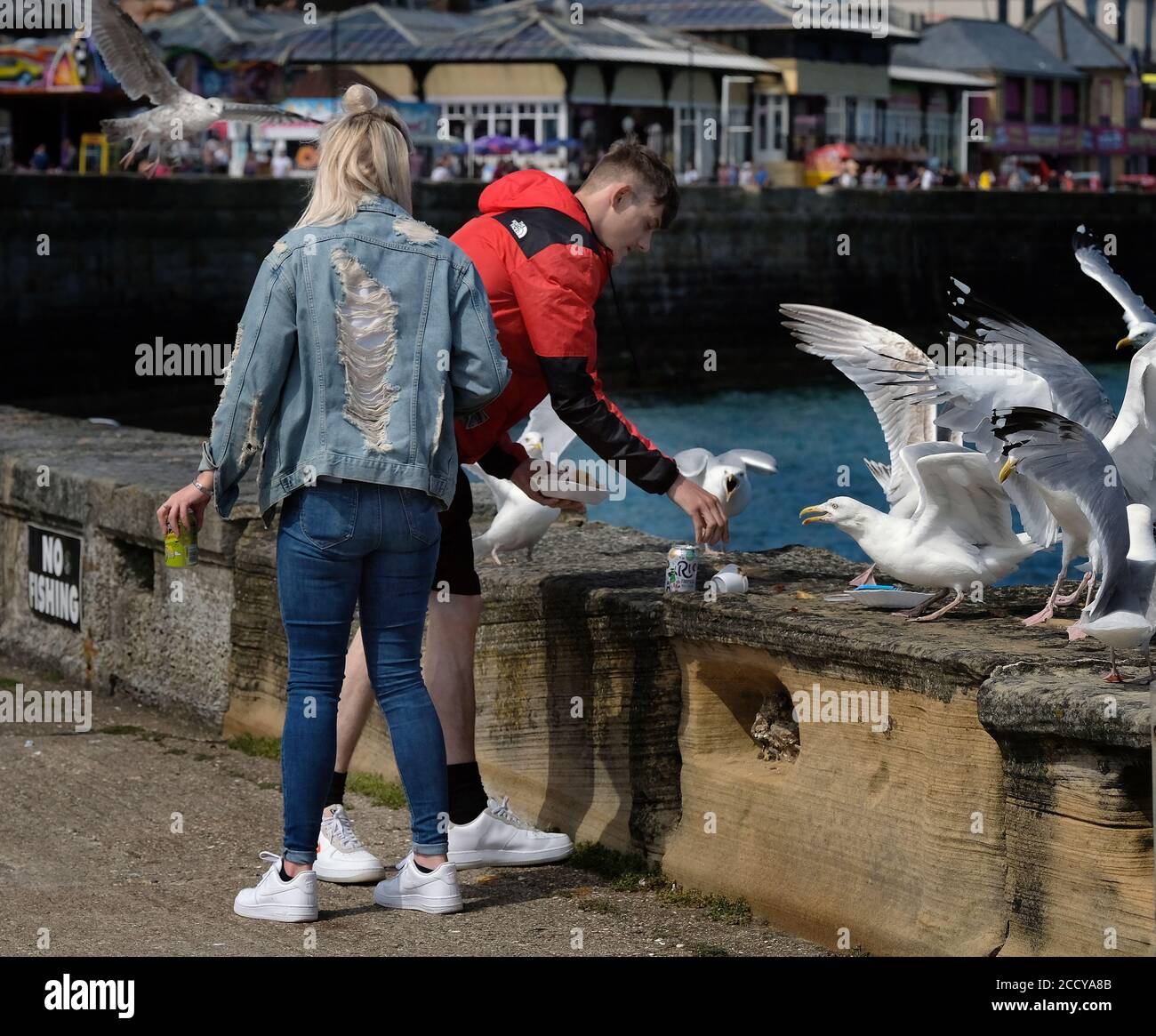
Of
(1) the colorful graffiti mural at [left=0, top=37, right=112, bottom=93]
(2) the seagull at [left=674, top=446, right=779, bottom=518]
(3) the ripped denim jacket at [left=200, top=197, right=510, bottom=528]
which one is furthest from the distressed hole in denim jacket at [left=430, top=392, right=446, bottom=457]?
(1) the colorful graffiti mural at [left=0, top=37, right=112, bottom=93]

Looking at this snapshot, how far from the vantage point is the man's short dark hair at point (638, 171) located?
472 cm

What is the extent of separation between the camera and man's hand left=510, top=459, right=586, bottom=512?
16.6 feet

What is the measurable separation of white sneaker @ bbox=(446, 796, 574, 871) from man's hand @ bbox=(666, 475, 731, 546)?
36.5 inches

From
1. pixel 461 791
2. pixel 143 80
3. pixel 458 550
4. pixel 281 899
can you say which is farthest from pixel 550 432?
pixel 143 80

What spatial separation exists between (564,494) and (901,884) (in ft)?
5.59

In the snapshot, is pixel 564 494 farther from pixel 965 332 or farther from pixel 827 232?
pixel 827 232

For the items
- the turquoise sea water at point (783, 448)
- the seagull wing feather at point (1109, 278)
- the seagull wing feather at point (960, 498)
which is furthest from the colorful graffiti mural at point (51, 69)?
the seagull wing feather at point (960, 498)

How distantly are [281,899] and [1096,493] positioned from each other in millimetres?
2133

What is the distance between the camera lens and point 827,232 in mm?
41812

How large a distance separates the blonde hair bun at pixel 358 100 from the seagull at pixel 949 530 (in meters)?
1.68

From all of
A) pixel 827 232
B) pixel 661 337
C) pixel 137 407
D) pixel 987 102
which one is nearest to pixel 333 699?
pixel 137 407

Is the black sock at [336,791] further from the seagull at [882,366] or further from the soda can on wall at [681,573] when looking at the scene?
the seagull at [882,366]

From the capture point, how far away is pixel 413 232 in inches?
166

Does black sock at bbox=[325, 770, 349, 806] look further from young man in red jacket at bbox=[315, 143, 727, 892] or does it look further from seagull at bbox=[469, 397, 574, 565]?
seagull at bbox=[469, 397, 574, 565]
